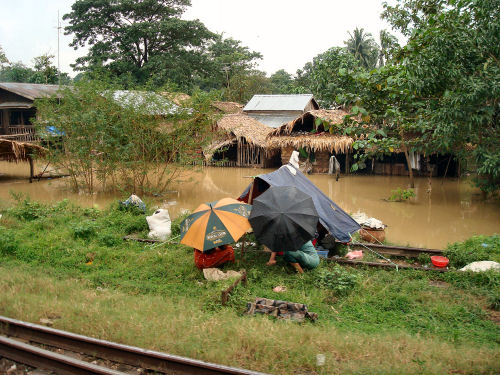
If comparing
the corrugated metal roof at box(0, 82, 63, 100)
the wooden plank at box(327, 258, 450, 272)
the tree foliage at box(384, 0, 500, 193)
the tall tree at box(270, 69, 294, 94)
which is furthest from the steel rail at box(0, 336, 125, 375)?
the tall tree at box(270, 69, 294, 94)

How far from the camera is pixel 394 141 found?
12.1m

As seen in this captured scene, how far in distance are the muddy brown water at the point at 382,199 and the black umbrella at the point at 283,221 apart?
16.2 ft

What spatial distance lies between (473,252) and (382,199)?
31.2 ft

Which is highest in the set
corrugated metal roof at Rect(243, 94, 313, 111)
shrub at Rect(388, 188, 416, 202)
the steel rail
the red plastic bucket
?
corrugated metal roof at Rect(243, 94, 313, 111)

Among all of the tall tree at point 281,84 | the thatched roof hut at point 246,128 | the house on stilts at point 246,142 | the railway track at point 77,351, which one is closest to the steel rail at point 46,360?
the railway track at point 77,351

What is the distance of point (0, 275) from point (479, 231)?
12223 mm

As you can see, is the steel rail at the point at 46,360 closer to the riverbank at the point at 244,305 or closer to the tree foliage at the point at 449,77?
the riverbank at the point at 244,305

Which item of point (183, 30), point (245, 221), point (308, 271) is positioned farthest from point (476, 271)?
point (183, 30)

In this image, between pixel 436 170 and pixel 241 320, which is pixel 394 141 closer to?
pixel 241 320

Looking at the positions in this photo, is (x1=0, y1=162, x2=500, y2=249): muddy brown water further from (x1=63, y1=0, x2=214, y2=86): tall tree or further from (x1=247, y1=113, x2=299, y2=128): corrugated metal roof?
(x1=63, y1=0, x2=214, y2=86): tall tree

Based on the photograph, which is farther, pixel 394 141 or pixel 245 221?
pixel 394 141

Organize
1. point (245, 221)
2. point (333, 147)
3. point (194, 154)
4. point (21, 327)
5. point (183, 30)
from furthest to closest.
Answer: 1. point (183, 30)
2. point (333, 147)
3. point (194, 154)
4. point (245, 221)
5. point (21, 327)

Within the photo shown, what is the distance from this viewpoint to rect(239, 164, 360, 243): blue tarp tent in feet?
27.3

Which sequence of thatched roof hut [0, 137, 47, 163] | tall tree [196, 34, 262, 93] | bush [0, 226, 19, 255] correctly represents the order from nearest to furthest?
1. bush [0, 226, 19, 255]
2. thatched roof hut [0, 137, 47, 163]
3. tall tree [196, 34, 262, 93]
